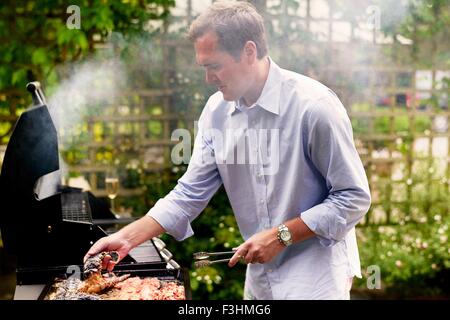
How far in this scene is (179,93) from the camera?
11.4 ft

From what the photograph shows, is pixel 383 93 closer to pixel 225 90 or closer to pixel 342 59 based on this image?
pixel 342 59

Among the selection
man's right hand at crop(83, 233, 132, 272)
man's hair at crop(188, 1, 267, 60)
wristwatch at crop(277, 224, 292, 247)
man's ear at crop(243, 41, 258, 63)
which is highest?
man's hair at crop(188, 1, 267, 60)

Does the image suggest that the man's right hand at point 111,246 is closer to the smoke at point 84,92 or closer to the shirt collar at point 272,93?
the shirt collar at point 272,93

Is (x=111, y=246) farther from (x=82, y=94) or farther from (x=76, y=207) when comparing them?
(x=82, y=94)

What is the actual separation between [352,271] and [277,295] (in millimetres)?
261

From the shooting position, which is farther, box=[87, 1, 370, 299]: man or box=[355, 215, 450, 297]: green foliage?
box=[355, 215, 450, 297]: green foliage

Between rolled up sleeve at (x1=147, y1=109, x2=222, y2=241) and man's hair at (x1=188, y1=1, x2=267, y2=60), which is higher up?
→ man's hair at (x1=188, y1=1, x2=267, y2=60)

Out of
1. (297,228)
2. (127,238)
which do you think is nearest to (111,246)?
(127,238)

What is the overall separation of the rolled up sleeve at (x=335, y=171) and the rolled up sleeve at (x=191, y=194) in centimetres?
40

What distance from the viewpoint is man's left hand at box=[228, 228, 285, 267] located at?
1.99 m

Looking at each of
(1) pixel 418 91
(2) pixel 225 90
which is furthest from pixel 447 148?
(2) pixel 225 90
